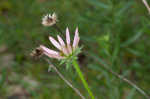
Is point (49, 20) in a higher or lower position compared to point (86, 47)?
lower

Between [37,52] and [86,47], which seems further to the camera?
[86,47]

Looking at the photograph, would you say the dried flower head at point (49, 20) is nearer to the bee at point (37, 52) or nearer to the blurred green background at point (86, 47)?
the bee at point (37, 52)

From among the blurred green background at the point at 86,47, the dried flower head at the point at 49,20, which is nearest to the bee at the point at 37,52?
the dried flower head at the point at 49,20

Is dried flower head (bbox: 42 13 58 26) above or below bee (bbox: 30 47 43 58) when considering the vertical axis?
above

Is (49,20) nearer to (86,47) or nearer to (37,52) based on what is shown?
(37,52)

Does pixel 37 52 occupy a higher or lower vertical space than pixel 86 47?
lower

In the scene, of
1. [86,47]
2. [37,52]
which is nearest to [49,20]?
[37,52]

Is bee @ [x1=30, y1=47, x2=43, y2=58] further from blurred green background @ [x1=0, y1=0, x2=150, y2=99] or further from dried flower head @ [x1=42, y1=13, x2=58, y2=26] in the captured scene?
blurred green background @ [x1=0, y1=0, x2=150, y2=99]

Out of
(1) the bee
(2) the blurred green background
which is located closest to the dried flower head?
(1) the bee

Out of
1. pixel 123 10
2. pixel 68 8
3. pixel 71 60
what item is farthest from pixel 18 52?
pixel 71 60

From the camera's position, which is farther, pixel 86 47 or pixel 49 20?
pixel 86 47
